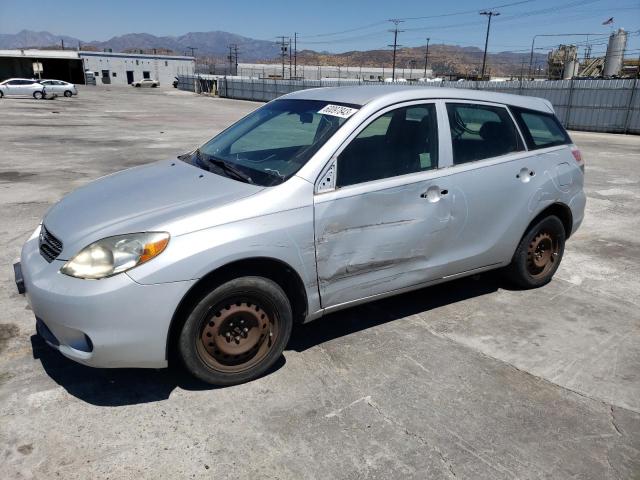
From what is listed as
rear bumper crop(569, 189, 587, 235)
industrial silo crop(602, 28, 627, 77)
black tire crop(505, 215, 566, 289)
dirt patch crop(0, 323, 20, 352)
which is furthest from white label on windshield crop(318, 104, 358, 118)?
industrial silo crop(602, 28, 627, 77)

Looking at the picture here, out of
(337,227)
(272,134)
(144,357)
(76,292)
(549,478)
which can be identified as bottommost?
(549,478)

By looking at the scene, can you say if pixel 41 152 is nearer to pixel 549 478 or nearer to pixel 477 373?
pixel 477 373

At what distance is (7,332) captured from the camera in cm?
366

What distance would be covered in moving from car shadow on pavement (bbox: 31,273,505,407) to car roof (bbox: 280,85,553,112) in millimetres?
1664

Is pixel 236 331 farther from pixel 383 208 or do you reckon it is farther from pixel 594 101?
pixel 594 101

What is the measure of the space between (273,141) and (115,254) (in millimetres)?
1725

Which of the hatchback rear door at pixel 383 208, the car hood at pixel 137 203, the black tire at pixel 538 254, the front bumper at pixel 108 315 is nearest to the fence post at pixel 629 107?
the black tire at pixel 538 254

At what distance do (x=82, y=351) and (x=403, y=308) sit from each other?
98.8 inches

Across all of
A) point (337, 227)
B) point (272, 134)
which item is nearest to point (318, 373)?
point (337, 227)

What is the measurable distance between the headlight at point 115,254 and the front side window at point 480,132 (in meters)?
2.25

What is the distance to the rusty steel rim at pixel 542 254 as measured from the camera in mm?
4527

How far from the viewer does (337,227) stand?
3178 millimetres

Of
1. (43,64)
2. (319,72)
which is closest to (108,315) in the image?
(43,64)

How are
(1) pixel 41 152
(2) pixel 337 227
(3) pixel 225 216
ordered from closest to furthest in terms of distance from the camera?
1. (3) pixel 225 216
2. (2) pixel 337 227
3. (1) pixel 41 152
